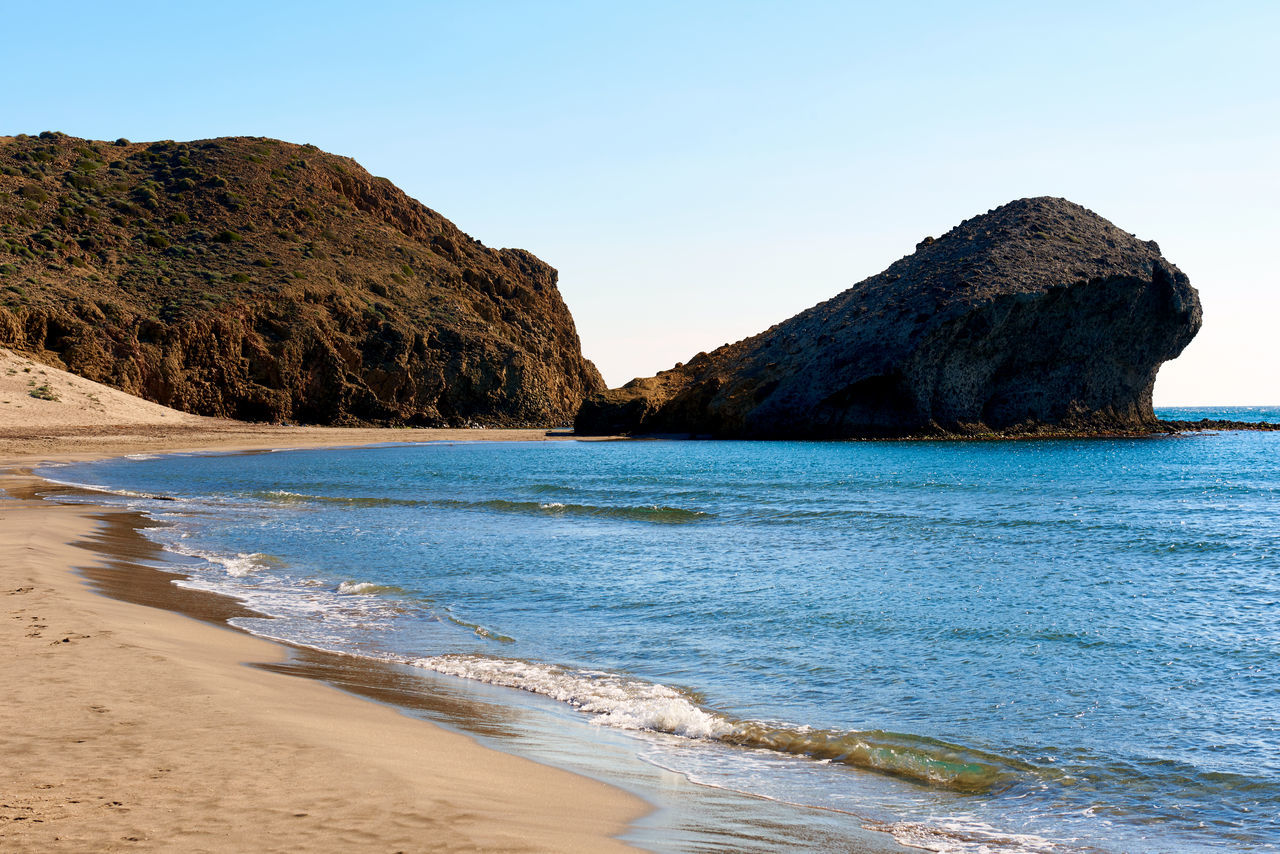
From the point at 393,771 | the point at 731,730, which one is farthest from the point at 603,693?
the point at 393,771

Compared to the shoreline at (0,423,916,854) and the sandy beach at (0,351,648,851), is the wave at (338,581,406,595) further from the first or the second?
the sandy beach at (0,351,648,851)

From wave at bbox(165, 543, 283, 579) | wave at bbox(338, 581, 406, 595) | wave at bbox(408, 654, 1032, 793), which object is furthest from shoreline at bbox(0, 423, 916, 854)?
wave at bbox(165, 543, 283, 579)

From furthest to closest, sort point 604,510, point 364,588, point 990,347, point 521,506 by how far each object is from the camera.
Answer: point 990,347 < point 521,506 < point 604,510 < point 364,588

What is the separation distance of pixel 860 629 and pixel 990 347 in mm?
63304

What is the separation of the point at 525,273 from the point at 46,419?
248 feet

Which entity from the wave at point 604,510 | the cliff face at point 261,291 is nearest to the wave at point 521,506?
the wave at point 604,510

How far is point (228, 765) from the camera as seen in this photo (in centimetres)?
564

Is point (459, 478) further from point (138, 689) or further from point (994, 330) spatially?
point (994, 330)

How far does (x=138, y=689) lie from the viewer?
7.37 m

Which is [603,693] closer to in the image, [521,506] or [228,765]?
[228,765]

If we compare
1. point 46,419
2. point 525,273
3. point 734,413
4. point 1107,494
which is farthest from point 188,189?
point 1107,494

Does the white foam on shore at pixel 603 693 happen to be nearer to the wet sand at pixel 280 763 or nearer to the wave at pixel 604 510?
the wet sand at pixel 280 763

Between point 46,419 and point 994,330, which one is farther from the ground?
point 994,330

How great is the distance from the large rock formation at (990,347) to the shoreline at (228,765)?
65.0 m
